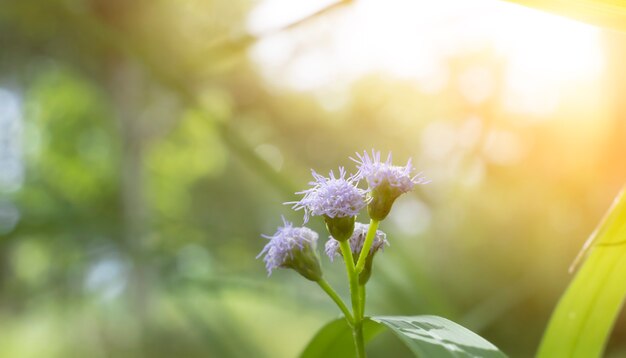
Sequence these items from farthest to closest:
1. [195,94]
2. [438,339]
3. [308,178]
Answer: [308,178] → [195,94] → [438,339]

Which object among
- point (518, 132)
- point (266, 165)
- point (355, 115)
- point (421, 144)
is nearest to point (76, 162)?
point (355, 115)

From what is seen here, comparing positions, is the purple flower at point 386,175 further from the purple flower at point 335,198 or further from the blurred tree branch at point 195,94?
the blurred tree branch at point 195,94

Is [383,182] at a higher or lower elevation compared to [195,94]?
lower

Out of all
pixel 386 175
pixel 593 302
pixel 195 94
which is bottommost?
pixel 593 302

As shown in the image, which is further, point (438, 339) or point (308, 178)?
point (308, 178)

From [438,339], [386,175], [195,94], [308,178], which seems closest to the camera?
[438,339]

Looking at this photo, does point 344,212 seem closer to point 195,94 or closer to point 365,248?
point 365,248

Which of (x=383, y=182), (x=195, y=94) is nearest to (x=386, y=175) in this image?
(x=383, y=182)
